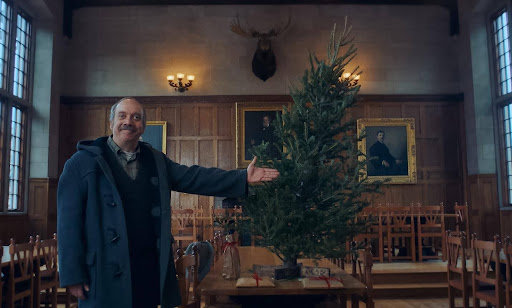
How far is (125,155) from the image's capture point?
2371 millimetres

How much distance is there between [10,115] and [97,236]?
7781mm

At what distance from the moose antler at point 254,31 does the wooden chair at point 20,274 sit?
23.2 feet

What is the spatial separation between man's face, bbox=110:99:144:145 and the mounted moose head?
8194 mm

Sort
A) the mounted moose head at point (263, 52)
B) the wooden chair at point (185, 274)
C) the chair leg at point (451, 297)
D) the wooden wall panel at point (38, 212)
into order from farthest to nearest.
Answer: the mounted moose head at point (263, 52)
the wooden wall panel at point (38, 212)
the chair leg at point (451, 297)
the wooden chair at point (185, 274)

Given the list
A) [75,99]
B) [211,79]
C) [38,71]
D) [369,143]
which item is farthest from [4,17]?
[369,143]

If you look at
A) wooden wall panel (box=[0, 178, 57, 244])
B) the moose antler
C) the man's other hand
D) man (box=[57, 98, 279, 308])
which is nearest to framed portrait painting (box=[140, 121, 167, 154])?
wooden wall panel (box=[0, 178, 57, 244])

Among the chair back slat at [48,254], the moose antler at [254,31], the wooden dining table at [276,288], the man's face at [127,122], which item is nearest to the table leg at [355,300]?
the wooden dining table at [276,288]

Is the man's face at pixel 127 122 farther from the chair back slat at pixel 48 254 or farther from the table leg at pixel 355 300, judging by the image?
the chair back slat at pixel 48 254

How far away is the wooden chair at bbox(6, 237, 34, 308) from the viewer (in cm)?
429

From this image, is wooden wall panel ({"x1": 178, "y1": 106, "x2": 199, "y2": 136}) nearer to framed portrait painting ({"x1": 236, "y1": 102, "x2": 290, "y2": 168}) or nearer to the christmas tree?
framed portrait painting ({"x1": 236, "y1": 102, "x2": 290, "y2": 168})

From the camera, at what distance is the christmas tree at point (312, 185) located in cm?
274

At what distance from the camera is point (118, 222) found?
84.8 inches

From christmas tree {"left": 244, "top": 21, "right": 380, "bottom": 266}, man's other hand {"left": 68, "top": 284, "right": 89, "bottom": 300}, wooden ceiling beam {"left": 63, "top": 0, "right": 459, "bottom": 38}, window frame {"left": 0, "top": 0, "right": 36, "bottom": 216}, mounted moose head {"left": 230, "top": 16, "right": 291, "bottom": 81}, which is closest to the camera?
man's other hand {"left": 68, "top": 284, "right": 89, "bottom": 300}

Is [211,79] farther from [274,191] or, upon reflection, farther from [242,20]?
[274,191]
